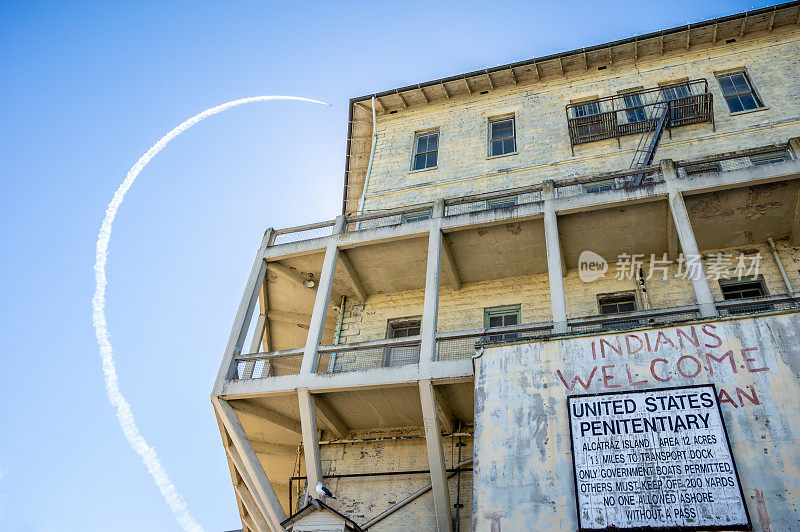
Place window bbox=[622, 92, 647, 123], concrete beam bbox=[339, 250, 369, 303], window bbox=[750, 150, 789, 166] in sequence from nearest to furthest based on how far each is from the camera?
1. window bbox=[750, 150, 789, 166]
2. concrete beam bbox=[339, 250, 369, 303]
3. window bbox=[622, 92, 647, 123]

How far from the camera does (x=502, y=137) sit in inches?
650

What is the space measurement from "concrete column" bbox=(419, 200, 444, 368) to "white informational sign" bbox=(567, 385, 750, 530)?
3010mm

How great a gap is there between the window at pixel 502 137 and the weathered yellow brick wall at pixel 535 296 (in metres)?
4.47

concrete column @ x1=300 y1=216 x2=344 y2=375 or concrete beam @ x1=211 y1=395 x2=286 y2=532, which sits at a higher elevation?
concrete column @ x1=300 y1=216 x2=344 y2=375

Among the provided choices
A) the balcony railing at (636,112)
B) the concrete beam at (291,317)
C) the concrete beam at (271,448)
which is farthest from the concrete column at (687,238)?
the concrete beam at (271,448)

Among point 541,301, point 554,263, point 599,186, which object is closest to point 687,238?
point 554,263

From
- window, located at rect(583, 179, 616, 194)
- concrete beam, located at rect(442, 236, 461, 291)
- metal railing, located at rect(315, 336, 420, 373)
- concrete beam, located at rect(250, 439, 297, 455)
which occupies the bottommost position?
concrete beam, located at rect(250, 439, 297, 455)

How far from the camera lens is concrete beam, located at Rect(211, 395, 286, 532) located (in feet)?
34.7

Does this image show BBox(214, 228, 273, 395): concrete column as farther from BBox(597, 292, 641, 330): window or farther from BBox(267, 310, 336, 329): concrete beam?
BBox(597, 292, 641, 330): window

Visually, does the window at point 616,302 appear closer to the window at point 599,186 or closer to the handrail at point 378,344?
the window at point 599,186

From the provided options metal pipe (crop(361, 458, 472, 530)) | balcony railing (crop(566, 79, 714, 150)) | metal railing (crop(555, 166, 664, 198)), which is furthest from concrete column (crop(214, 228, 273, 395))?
balcony railing (crop(566, 79, 714, 150))

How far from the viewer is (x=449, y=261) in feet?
42.5

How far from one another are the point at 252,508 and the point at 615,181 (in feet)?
37.0

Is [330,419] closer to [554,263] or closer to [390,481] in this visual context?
[390,481]
